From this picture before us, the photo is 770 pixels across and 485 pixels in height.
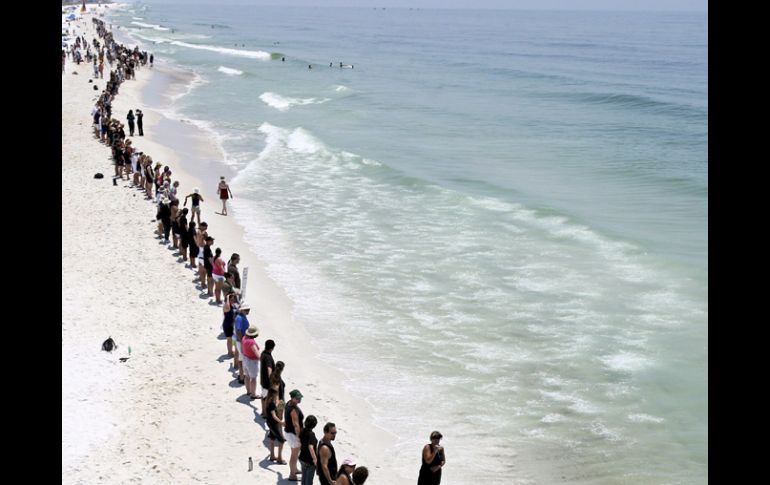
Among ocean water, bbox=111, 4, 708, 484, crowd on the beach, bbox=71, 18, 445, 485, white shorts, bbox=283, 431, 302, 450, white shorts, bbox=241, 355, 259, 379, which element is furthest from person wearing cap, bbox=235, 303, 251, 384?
white shorts, bbox=283, 431, 302, 450

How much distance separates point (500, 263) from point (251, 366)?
949 cm

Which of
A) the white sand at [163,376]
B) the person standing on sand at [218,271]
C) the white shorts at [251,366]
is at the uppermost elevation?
the person standing on sand at [218,271]

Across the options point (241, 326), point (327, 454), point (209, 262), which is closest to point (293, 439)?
point (327, 454)

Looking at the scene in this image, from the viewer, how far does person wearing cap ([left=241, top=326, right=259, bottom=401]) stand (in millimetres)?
10703

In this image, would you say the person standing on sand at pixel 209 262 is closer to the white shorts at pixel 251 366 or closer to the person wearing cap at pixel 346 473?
the white shorts at pixel 251 366

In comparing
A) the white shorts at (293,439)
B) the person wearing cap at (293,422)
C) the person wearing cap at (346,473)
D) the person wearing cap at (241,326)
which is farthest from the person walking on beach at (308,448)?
the person wearing cap at (241,326)

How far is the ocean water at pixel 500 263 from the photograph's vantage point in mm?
11461

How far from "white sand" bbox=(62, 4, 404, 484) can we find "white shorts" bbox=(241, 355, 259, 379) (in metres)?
0.46

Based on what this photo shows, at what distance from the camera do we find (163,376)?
1198cm

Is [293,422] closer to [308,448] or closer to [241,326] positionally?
[308,448]

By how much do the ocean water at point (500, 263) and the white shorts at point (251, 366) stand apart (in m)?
1.44
